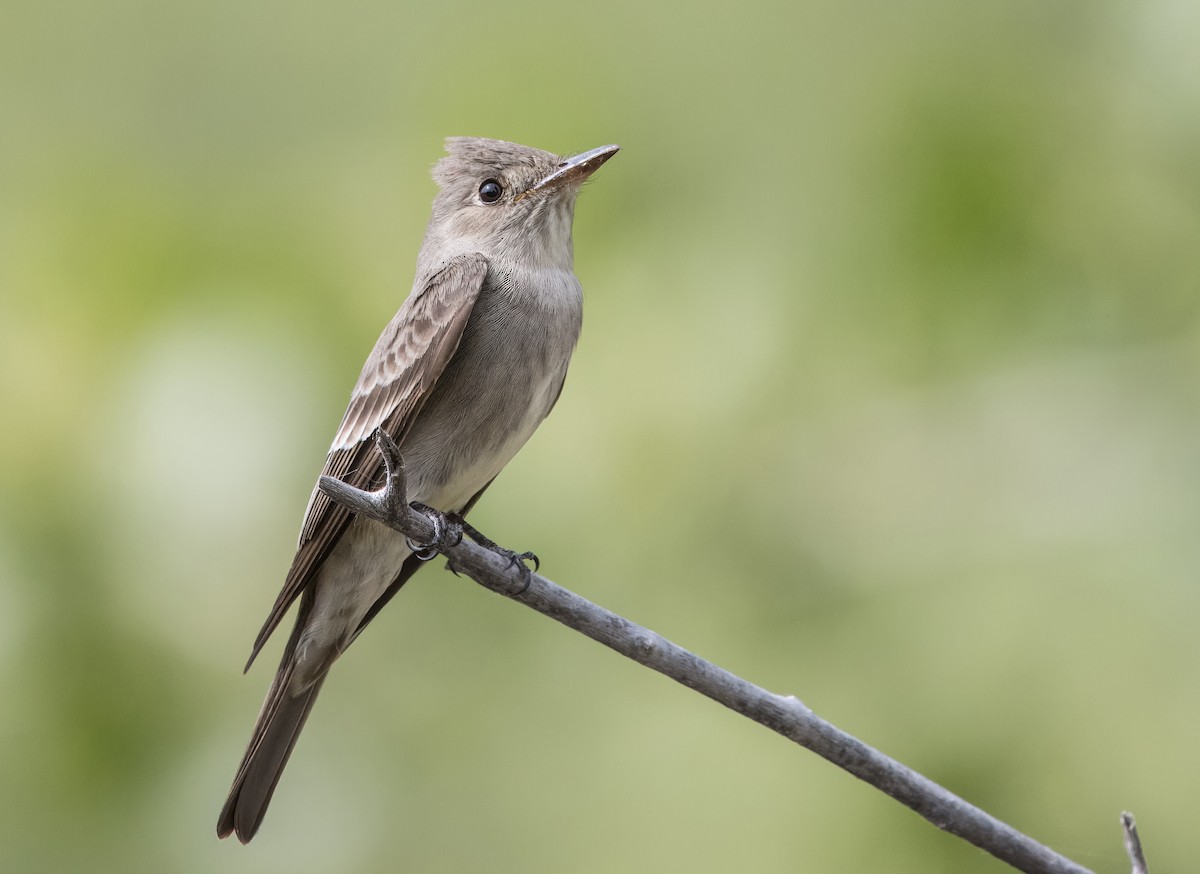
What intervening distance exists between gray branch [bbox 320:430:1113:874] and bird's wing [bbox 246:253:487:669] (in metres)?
0.55

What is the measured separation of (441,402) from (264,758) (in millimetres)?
842

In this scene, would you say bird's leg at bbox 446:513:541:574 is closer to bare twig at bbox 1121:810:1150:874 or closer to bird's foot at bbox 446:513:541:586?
bird's foot at bbox 446:513:541:586

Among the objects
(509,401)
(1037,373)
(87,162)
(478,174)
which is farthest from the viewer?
(87,162)

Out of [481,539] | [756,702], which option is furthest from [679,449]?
[756,702]

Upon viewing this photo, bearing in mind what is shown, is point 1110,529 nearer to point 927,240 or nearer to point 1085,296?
point 1085,296

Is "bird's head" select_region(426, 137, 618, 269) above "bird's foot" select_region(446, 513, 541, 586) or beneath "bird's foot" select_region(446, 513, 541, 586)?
above

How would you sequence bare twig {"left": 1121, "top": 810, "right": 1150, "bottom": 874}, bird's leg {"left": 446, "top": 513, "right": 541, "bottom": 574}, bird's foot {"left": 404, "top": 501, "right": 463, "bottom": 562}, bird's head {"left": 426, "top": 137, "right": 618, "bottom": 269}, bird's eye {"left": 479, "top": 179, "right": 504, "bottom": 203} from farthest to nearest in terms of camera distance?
bird's eye {"left": 479, "top": 179, "right": 504, "bottom": 203} → bird's head {"left": 426, "top": 137, "right": 618, "bottom": 269} → bird's leg {"left": 446, "top": 513, "right": 541, "bottom": 574} → bird's foot {"left": 404, "top": 501, "right": 463, "bottom": 562} → bare twig {"left": 1121, "top": 810, "right": 1150, "bottom": 874}

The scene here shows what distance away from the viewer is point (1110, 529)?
2.98 m

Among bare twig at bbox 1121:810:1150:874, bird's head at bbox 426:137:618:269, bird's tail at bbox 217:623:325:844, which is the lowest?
bird's tail at bbox 217:623:325:844

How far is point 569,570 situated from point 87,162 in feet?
5.86

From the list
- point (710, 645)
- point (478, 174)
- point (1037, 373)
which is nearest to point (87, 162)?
point (478, 174)

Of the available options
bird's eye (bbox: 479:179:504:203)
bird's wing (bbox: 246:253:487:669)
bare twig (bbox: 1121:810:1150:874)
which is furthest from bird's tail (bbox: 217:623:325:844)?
bare twig (bbox: 1121:810:1150:874)

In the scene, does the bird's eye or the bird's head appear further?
the bird's eye

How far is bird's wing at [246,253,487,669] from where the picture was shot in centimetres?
253
